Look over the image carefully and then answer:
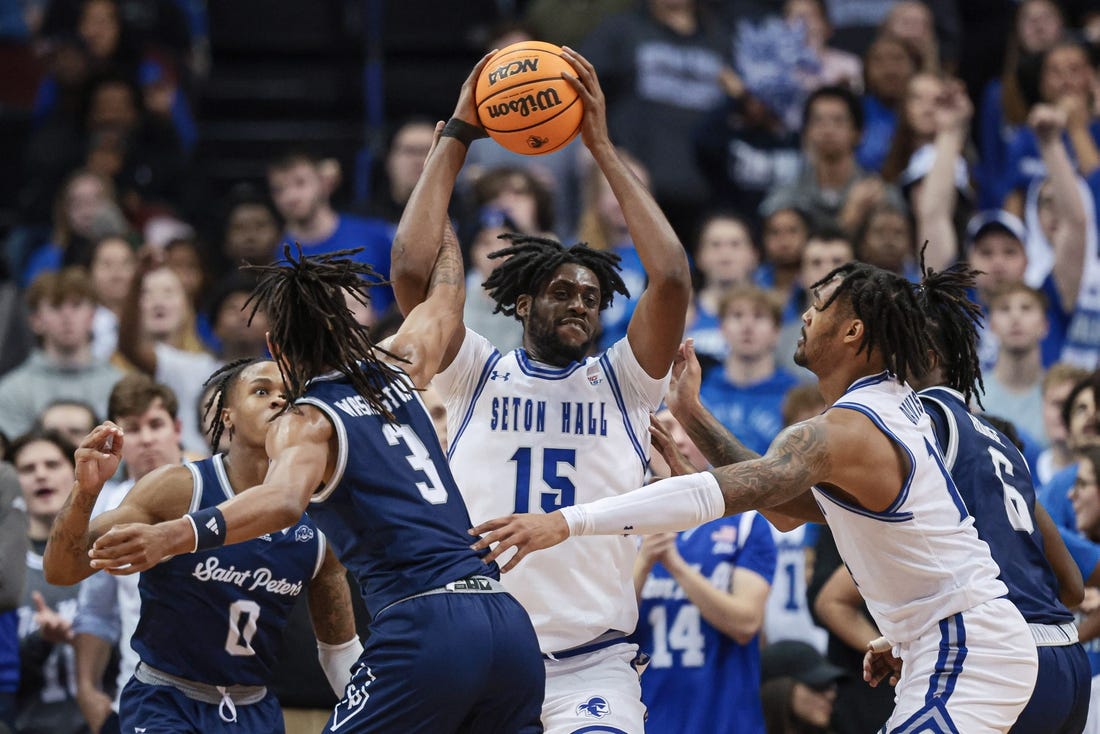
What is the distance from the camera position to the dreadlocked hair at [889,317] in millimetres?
5863

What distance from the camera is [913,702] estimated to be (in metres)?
5.50

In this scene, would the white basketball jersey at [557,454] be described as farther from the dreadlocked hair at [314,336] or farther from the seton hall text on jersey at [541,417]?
the dreadlocked hair at [314,336]

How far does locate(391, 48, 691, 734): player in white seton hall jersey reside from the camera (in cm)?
606

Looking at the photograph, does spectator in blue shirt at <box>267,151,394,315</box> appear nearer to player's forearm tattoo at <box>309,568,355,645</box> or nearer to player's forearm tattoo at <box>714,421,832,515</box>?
player's forearm tattoo at <box>309,568,355,645</box>

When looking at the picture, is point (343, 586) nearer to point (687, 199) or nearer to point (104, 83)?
point (687, 199)

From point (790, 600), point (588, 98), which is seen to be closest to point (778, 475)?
point (588, 98)

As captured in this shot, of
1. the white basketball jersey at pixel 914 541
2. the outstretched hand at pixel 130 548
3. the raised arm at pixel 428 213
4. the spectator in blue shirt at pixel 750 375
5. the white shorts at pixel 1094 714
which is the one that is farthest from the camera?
the spectator in blue shirt at pixel 750 375

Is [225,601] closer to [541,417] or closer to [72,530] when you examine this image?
[72,530]

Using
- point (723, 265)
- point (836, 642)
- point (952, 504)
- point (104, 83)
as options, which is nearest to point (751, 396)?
point (723, 265)

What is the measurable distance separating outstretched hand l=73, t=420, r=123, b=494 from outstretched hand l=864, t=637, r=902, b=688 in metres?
3.01

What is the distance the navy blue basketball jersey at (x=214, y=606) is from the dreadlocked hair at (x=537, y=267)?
4.55 feet

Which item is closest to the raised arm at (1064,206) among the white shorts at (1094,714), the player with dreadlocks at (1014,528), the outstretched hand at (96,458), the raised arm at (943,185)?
the raised arm at (943,185)

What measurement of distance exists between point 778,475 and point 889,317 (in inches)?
35.2

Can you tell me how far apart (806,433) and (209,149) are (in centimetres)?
1095
